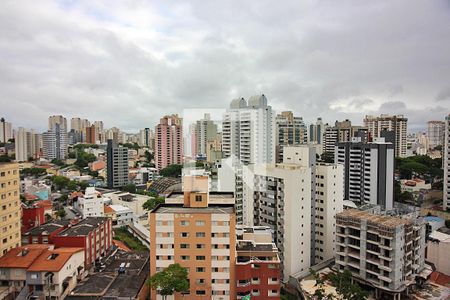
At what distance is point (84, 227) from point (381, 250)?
318 inches

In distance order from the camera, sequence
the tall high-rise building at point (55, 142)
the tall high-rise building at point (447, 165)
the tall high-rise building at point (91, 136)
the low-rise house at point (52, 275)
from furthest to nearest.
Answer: the tall high-rise building at point (91, 136) → the tall high-rise building at point (55, 142) → the tall high-rise building at point (447, 165) → the low-rise house at point (52, 275)

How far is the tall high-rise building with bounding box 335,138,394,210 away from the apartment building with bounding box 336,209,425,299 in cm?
627

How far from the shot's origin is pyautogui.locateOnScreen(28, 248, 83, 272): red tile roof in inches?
293

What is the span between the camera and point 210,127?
1962 cm

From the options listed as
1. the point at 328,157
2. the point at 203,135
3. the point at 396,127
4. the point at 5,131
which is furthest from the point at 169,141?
the point at 396,127

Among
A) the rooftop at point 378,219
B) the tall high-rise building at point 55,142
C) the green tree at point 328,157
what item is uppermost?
the tall high-rise building at point 55,142

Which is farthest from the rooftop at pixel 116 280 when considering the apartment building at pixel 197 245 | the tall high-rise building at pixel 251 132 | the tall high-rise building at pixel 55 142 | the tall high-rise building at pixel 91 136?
the tall high-rise building at pixel 91 136

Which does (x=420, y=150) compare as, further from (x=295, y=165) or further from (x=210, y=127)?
(x=295, y=165)

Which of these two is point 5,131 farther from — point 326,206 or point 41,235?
point 326,206

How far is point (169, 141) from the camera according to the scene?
90.5 ft

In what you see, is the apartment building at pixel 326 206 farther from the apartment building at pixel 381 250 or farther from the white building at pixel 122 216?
the white building at pixel 122 216

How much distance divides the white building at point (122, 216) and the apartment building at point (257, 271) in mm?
8263

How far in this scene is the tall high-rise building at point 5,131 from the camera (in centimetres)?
2769

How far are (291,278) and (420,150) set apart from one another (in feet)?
88.3
